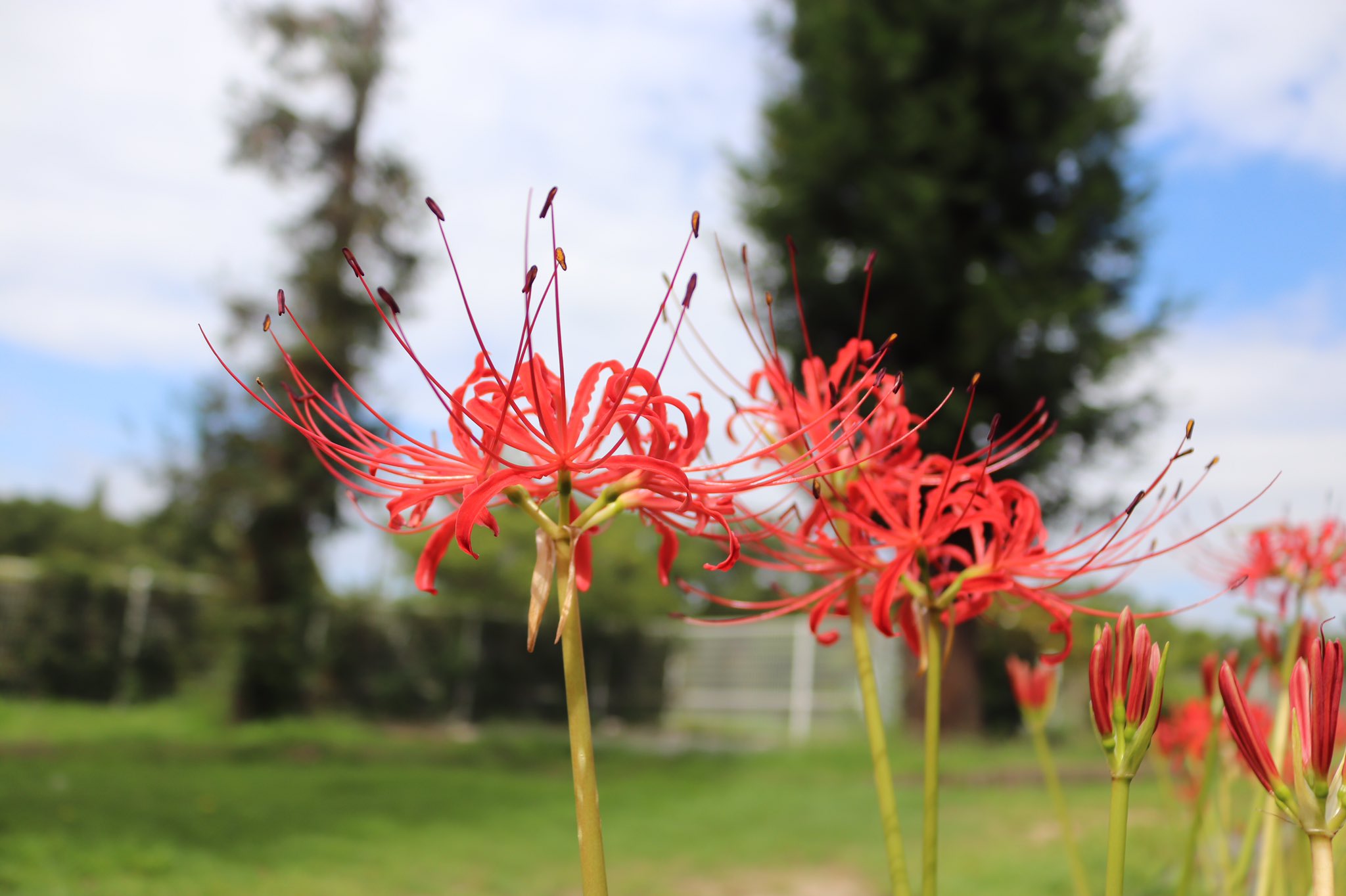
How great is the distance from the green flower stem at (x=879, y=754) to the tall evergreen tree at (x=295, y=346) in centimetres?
1153

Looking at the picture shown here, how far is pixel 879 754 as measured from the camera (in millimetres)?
1261

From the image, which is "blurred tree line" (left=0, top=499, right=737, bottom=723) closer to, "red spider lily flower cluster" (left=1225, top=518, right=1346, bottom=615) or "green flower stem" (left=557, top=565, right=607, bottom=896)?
"red spider lily flower cluster" (left=1225, top=518, right=1346, bottom=615)

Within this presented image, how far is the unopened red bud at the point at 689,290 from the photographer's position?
3.76ft

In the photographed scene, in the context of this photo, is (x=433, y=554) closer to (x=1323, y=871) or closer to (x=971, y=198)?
(x=1323, y=871)

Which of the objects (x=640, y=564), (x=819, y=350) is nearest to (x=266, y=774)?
(x=819, y=350)

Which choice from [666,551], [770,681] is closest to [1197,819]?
[666,551]

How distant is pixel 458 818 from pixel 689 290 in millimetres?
6967

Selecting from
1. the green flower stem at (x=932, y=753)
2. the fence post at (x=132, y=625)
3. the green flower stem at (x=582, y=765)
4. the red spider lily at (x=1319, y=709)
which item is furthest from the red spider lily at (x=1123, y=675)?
the fence post at (x=132, y=625)

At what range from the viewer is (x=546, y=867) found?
6102mm


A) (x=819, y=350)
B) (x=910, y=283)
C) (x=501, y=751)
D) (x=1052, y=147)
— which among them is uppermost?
(x=1052, y=147)

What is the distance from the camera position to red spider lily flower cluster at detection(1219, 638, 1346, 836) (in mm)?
909

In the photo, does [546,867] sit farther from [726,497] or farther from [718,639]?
[718,639]

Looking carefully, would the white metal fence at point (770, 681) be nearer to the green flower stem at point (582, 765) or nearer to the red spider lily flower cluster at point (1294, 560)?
the red spider lily flower cluster at point (1294, 560)

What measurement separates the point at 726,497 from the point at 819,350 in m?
11.2
